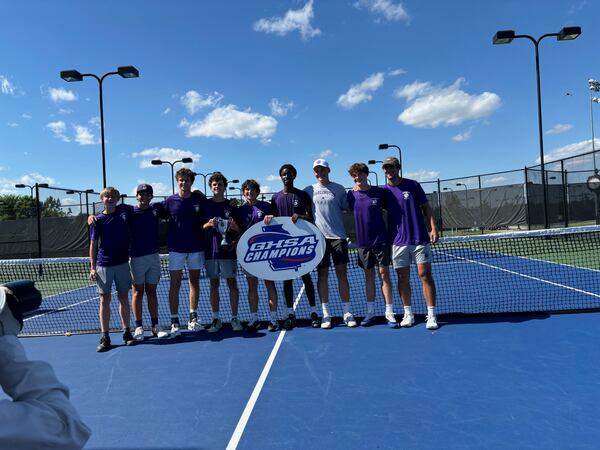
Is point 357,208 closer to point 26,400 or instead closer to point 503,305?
point 503,305

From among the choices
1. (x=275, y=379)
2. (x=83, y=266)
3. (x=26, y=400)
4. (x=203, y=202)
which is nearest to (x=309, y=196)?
(x=203, y=202)

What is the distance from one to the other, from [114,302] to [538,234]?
6830mm

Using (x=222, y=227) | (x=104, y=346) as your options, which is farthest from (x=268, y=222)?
(x=104, y=346)

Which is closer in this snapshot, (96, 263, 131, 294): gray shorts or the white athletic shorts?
(96, 263, 131, 294): gray shorts

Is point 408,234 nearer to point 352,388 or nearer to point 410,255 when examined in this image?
point 410,255

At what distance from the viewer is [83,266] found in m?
16.1

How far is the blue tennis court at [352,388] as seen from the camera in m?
2.54

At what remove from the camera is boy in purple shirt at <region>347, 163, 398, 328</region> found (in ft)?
16.3

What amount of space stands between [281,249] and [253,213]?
1.83ft

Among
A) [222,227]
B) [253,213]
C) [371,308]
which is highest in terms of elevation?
[253,213]

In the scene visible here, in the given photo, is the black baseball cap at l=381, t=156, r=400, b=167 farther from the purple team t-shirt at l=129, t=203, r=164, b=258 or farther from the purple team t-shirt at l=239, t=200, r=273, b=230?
the purple team t-shirt at l=129, t=203, r=164, b=258

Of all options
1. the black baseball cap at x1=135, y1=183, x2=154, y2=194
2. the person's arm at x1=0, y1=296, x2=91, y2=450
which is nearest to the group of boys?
the black baseball cap at x1=135, y1=183, x2=154, y2=194

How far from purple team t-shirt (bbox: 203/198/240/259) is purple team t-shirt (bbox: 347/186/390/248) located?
1.50m

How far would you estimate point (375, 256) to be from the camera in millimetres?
5035
